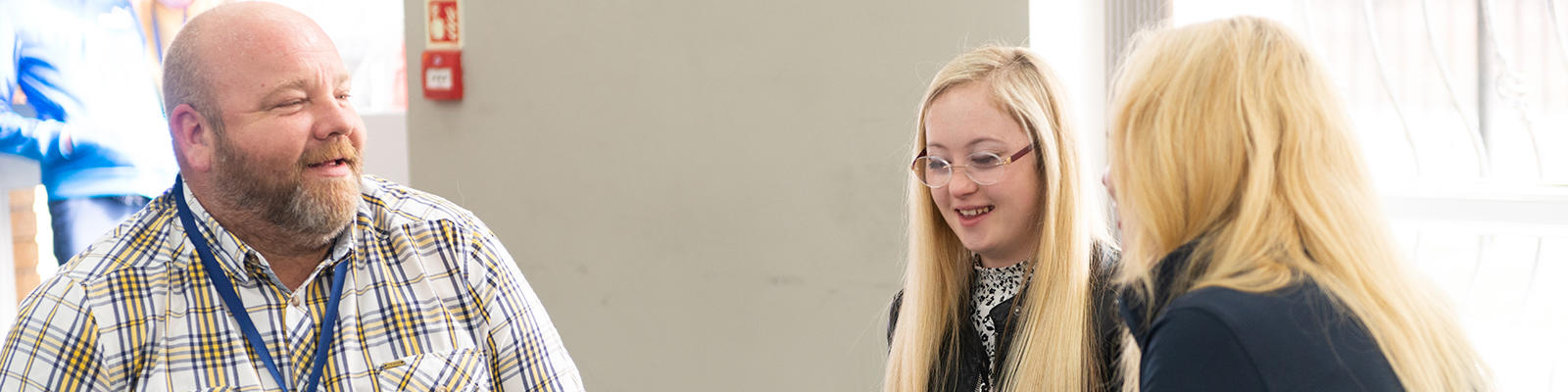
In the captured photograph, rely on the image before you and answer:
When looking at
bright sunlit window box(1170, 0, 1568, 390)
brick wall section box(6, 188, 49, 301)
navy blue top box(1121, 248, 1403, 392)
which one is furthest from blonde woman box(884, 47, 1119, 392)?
brick wall section box(6, 188, 49, 301)

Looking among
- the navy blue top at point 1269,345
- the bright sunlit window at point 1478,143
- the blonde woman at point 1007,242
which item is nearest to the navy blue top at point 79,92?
the blonde woman at point 1007,242

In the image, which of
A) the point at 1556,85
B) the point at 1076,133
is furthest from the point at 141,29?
the point at 1556,85

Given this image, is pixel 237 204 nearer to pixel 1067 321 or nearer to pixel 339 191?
pixel 339 191

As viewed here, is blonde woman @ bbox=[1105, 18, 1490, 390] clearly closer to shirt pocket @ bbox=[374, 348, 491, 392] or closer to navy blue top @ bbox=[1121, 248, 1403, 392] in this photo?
navy blue top @ bbox=[1121, 248, 1403, 392]

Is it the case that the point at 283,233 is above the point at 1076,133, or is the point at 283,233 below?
below

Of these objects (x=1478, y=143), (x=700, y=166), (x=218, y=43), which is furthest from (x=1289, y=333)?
(x=700, y=166)

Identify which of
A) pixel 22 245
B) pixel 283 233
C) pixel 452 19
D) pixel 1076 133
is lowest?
pixel 22 245

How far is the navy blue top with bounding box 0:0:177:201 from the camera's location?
12.0 ft

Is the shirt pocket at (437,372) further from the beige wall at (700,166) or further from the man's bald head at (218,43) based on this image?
the beige wall at (700,166)

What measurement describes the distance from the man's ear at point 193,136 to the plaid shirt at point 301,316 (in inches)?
2.4

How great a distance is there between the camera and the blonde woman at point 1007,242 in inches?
61.6

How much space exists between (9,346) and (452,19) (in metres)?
1.91

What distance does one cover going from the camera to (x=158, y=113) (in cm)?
375

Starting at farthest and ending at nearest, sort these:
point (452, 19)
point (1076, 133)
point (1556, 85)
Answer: point (452, 19), point (1556, 85), point (1076, 133)
